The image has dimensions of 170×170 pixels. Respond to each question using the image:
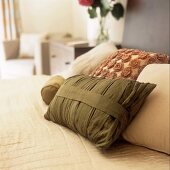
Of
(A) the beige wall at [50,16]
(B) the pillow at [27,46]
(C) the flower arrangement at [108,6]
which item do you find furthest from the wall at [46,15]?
(C) the flower arrangement at [108,6]

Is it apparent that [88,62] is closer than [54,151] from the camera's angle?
No

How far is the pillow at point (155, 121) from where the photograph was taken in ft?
2.88

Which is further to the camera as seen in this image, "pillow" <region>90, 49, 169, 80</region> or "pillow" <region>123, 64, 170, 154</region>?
"pillow" <region>90, 49, 169, 80</region>

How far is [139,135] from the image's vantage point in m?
0.93

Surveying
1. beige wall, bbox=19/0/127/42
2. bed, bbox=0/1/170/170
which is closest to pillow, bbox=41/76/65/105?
bed, bbox=0/1/170/170

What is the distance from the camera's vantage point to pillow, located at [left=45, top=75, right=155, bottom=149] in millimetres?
917

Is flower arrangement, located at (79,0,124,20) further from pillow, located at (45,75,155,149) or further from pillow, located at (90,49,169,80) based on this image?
pillow, located at (45,75,155,149)

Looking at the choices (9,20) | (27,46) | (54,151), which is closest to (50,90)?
(54,151)

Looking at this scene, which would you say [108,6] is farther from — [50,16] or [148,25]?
[50,16]

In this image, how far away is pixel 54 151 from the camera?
0.92 metres

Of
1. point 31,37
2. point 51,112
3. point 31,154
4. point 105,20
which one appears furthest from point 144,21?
point 31,37

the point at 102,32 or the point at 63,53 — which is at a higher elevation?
the point at 102,32

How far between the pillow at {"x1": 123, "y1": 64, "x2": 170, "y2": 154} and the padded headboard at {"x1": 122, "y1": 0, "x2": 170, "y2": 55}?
2.15 feet

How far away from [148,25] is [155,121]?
100 cm
